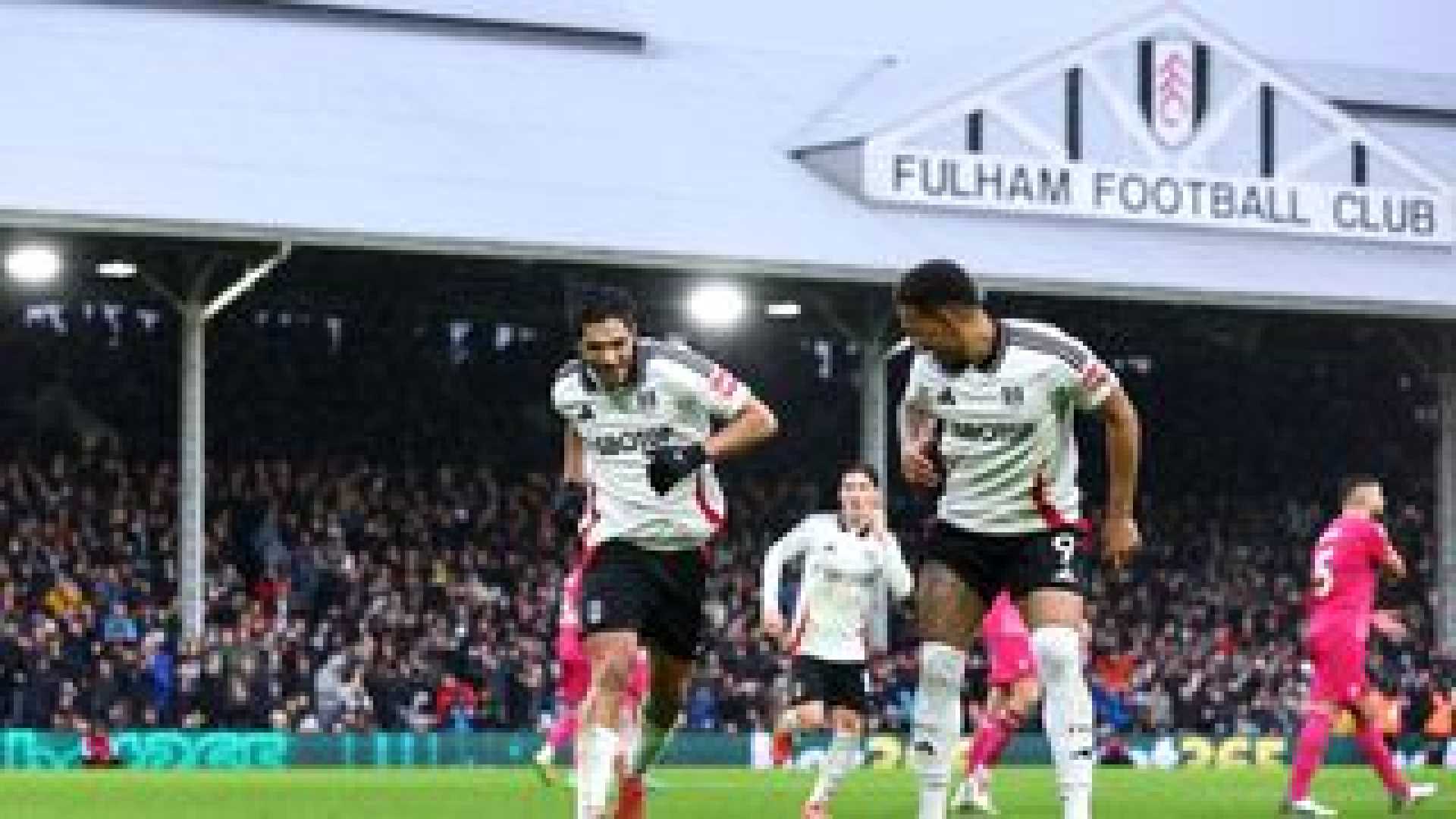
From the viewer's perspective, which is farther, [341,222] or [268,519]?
[268,519]

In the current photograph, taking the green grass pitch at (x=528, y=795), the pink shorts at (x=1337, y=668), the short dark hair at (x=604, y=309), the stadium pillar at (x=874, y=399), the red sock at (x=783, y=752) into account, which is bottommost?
the red sock at (x=783, y=752)

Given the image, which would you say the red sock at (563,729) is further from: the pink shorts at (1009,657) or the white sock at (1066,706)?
the white sock at (1066,706)

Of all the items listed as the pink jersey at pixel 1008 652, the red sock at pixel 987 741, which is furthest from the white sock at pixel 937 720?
the pink jersey at pixel 1008 652

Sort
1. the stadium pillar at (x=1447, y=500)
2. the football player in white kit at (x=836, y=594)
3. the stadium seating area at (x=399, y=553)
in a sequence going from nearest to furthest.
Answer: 1. the football player in white kit at (x=836, y=594)
2. the stadium seating area at (x=399, y=553)
3. the stadium pillar at (x=1447, y=500)

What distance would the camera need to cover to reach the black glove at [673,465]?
1388 centimetres

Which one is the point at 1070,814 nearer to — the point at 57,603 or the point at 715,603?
the point at 57,603

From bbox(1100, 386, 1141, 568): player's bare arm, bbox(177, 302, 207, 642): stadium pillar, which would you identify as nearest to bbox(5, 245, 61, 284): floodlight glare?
bbox(177, 302, 207, 642): stadium pillar

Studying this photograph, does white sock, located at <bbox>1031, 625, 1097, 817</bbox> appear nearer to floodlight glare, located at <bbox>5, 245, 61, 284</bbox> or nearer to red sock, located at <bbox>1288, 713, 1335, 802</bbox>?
red sock, located at <bbox>1288, 713, 1335, 802</bbox>

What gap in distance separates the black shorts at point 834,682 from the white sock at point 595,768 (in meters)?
5.98

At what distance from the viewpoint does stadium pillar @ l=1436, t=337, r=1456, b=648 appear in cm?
4166

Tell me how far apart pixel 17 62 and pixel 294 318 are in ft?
23.9

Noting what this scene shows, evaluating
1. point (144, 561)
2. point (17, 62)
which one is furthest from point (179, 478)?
point (17, 62)

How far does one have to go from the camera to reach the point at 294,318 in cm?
4100

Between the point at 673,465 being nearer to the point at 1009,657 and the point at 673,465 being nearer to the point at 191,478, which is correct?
the point at 1009,657
